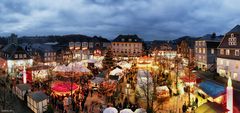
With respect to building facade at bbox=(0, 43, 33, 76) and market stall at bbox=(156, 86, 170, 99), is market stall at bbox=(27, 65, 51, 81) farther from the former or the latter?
market stall at bbox=(156, 86, 170, 99)

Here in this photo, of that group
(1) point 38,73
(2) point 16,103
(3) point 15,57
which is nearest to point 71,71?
(1) point 38,73

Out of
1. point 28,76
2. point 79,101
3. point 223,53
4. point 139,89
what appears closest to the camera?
point 79,101

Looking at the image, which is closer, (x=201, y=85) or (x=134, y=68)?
(x=201, y=85)

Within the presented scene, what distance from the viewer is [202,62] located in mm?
62219

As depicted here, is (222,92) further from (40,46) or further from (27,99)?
(40,46)

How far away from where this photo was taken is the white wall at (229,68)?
4296 centimetres

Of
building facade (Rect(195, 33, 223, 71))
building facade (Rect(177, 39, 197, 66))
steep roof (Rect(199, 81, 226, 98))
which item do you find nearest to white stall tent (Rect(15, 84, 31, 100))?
steep roof (Rect(199, 81, 226, 98))

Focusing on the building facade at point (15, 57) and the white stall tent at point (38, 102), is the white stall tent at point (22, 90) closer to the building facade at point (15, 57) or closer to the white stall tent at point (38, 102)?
the white stall tent at point (38, 102)

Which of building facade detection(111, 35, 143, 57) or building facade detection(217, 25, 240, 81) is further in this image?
building facade detection(111, 35, 143, 57)

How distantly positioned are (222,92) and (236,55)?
66.0ft

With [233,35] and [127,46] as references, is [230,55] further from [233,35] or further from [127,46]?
[127,46]

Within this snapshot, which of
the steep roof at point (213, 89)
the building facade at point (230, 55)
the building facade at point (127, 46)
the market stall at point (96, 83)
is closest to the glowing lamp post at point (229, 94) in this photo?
the steep roof at point (213, 89)

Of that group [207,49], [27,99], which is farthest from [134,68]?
[207,49]

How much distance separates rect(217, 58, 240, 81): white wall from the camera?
4296 centimetres
